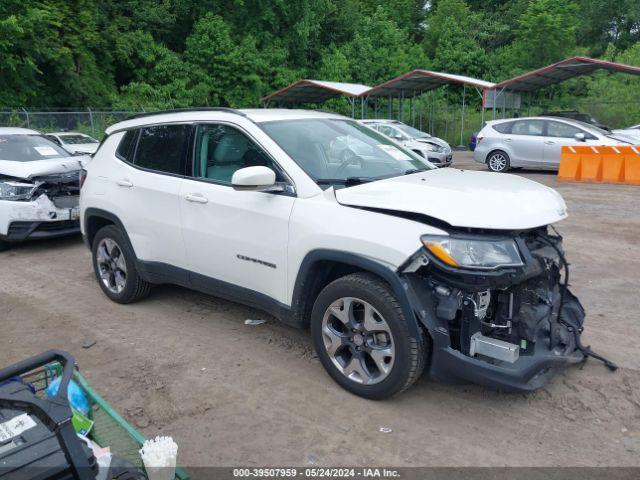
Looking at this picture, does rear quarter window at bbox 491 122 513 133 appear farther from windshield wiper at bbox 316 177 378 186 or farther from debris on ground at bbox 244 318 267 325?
windshield wiper at bbox 316 177 378 186

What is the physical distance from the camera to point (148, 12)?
31.0 metres

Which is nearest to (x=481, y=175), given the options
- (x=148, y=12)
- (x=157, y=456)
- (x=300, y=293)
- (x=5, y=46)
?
(x=300, y=293)

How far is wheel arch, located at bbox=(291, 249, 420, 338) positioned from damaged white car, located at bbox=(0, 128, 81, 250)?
4.96m

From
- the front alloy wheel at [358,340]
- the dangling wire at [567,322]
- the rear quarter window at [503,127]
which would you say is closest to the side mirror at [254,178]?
the front alloy wheel at [358,340]

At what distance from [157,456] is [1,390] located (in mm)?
660

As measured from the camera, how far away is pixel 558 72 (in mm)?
23281

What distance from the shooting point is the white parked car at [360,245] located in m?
3.21

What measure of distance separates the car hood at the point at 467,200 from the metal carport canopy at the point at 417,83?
2054 cm

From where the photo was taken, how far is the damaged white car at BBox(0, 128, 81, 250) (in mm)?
7305

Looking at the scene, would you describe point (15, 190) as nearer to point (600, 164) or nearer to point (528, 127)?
point (600, 164)

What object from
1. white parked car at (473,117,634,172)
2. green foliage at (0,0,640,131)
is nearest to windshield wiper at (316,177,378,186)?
white parked car at (473,117,634,172)

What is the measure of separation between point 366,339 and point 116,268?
2965mm

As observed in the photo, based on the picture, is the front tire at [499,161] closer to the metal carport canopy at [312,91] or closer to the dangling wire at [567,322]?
the metal carport canopy at [312,91]

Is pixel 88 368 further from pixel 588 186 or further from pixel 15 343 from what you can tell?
pixel 588 186
